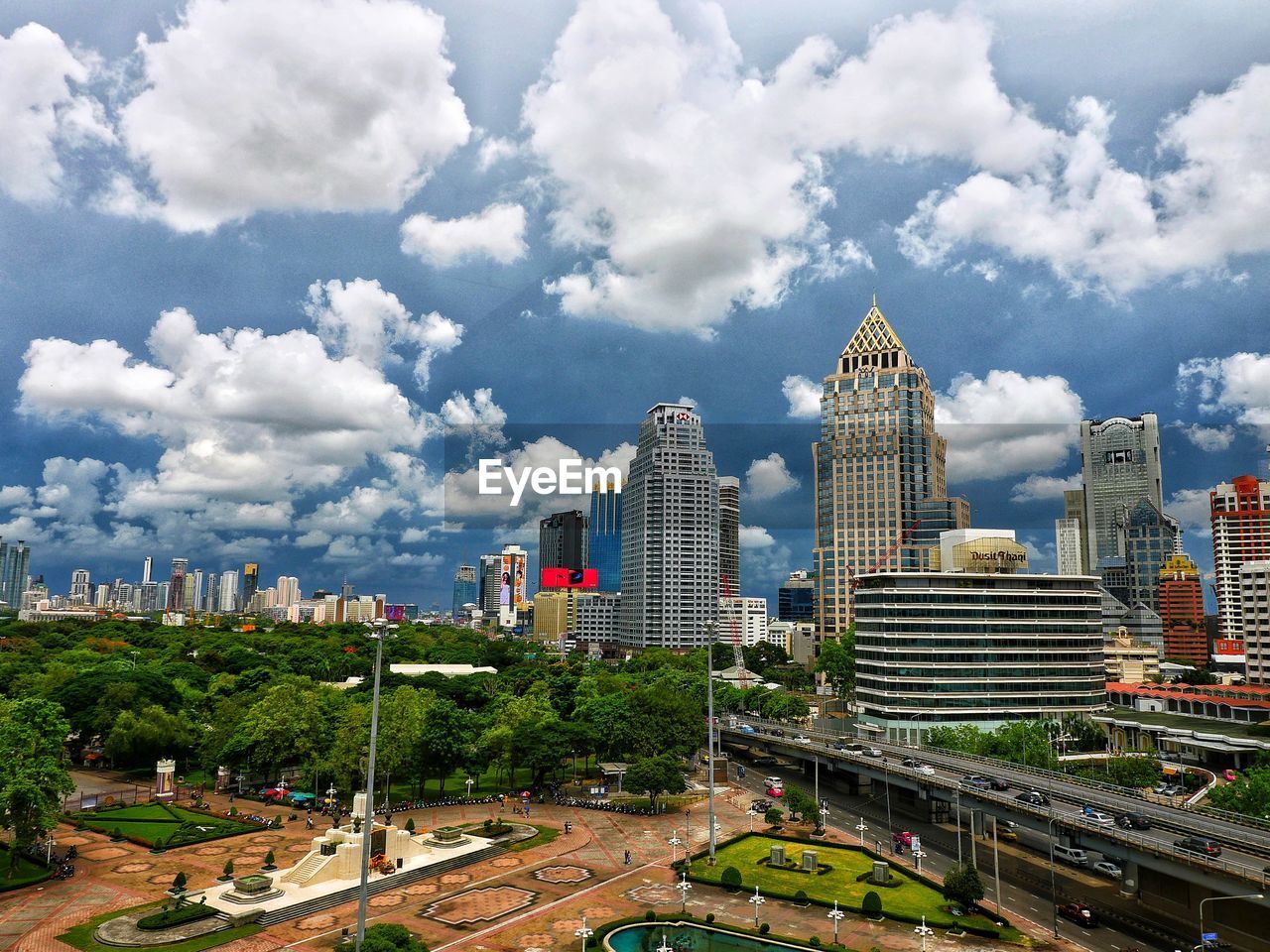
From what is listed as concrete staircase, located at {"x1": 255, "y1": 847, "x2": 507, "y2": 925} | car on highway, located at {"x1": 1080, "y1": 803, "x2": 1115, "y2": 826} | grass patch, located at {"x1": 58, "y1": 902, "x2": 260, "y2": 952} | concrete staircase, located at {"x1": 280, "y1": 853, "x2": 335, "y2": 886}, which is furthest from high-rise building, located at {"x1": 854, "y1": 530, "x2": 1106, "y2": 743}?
grass patch, located at {"x1": 58, "y1": 902, "x2": 260, "y2": 952}

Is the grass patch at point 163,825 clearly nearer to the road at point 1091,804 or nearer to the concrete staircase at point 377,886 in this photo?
the concrete staircase at point 377,886

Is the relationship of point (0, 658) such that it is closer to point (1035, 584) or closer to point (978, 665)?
point (978, 665)

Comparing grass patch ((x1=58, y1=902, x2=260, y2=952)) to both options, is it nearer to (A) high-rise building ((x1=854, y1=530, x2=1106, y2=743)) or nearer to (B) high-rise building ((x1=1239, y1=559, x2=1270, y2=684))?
(A) high-rise building ((x1=854, y1=530, x2=1106, y2=743))

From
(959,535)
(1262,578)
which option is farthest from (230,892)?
(1262,578)

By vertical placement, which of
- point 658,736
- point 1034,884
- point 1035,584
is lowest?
point 1034,884

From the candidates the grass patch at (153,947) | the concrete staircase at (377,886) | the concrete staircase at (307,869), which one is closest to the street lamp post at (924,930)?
the concrete staircase at (377,886)
